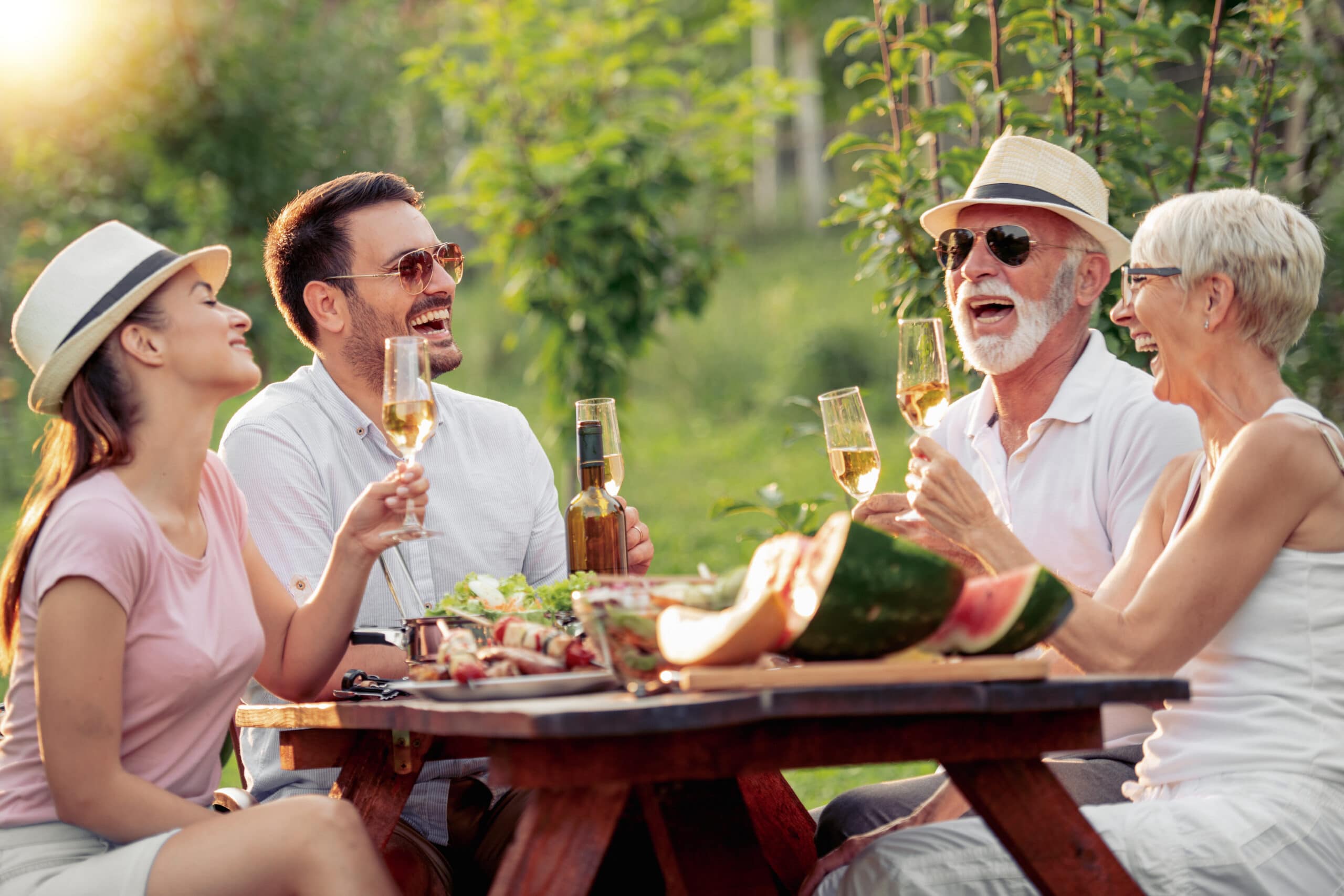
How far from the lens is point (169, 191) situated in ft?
44.3

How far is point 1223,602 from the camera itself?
2.78 m

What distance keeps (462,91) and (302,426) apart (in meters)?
4.75

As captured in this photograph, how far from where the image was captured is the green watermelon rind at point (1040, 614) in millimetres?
2178

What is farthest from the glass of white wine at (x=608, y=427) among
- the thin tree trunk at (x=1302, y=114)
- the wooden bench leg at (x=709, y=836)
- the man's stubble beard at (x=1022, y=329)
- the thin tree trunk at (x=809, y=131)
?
the thin tree trunk at (x=809, y=131)

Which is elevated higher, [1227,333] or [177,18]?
[177,18]

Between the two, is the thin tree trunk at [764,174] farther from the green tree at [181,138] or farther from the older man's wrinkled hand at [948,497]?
the older man's wrinkled hand at [948,497]

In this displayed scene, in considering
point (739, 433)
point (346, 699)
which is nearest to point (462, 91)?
point (346, 699)

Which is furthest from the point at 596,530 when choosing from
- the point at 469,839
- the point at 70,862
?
the point at 70,862

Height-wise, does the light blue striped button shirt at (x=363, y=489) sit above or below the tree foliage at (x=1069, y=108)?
below

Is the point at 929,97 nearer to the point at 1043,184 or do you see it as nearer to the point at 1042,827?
the point at 1043,184

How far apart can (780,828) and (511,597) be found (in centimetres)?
94

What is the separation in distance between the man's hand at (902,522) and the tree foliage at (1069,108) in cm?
188

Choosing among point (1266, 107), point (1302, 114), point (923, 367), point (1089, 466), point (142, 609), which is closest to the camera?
point (142, 609)

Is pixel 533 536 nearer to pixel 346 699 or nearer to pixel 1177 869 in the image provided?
pixel 346 699
